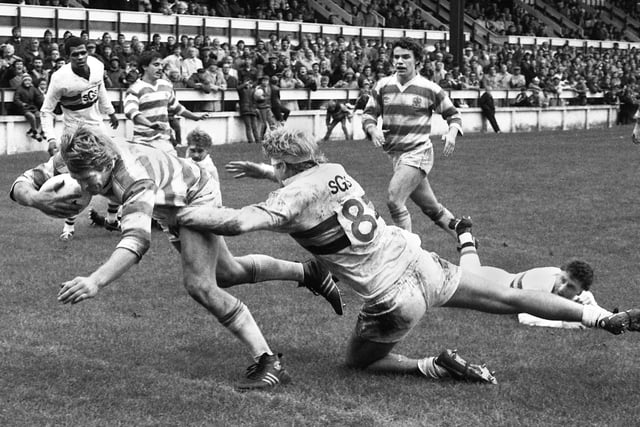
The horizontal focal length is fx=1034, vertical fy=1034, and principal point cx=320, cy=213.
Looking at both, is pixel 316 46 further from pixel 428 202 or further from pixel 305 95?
pixel 428 202

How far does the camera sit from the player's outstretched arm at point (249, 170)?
6305 millimetres

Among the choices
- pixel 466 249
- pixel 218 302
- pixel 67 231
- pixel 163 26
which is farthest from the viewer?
pixel 163 26

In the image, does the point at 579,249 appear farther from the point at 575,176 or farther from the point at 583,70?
the point at 583,70

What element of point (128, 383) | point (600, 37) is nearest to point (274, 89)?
point (128, 383)

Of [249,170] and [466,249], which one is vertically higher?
[249,170]

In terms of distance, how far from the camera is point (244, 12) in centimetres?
3322

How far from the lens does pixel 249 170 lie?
6.37 meters

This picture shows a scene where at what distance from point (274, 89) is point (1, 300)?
1793 centimetres

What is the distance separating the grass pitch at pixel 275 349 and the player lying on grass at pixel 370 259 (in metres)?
0.42

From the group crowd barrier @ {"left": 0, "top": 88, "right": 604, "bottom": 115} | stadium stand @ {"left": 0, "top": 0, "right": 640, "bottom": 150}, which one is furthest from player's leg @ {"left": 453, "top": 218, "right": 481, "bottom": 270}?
crowd barrier @ {"left": 0, "top": 88, "right": 604, "bottom": 115}

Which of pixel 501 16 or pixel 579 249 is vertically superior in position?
pixel 501 16

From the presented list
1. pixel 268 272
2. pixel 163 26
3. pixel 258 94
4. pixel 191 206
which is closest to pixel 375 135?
pixel 268 272

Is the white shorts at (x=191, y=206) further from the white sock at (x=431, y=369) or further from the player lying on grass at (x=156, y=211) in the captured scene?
the white sock at (x=431, y=369)

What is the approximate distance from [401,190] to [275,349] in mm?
3348
